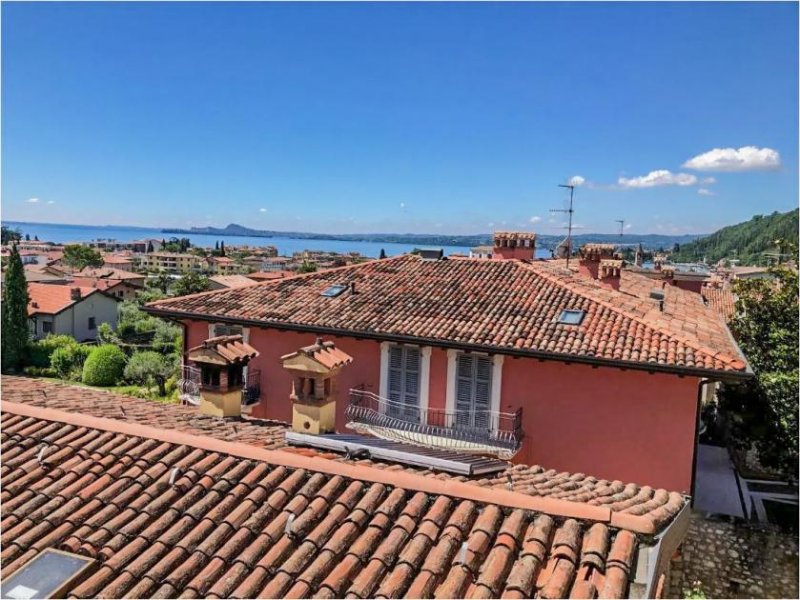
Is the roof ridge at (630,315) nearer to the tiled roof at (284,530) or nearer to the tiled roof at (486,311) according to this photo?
the tiled roof at (486,311)

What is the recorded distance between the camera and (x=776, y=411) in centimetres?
1536

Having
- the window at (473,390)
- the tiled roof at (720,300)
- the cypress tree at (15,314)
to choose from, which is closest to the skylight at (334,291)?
the window at (473,390)

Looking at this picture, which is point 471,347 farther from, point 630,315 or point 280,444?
point 280,444

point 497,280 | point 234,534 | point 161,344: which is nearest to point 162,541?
point 234,534

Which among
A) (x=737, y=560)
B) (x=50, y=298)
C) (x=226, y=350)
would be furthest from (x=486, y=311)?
(x=50, y=298)

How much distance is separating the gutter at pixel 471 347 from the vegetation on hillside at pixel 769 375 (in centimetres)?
632

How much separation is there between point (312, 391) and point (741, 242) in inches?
6152

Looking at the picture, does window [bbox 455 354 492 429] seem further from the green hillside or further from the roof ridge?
the green hillside

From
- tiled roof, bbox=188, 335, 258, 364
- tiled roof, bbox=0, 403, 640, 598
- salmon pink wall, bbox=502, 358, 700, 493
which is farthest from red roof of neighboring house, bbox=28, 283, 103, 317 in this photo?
tiled roof, bbox=0, 403, 640, 598

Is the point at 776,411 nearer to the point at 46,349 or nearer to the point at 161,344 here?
the point at 161,344

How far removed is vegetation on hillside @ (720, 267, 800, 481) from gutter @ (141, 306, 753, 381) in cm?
632

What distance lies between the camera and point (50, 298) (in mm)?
48812

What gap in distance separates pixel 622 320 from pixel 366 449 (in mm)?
8474

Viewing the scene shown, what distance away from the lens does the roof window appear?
13.1 ft
